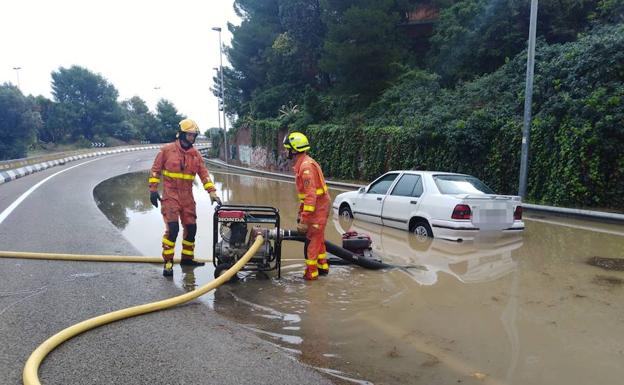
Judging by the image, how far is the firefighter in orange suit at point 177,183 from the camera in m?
6.04

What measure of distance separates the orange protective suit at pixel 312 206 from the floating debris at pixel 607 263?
13.1 feet

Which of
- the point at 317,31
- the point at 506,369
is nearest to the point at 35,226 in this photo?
the point at 506,369

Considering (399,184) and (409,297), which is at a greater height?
(399,184)

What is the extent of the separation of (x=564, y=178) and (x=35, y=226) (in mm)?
12651

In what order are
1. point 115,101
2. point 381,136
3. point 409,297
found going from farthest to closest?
point 115,101 < point 381,136 < point 409,297

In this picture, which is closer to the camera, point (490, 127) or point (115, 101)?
point (490, 127)

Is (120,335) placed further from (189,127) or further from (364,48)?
(364,48)

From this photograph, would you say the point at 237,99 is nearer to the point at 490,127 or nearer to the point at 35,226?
the point at 490,127

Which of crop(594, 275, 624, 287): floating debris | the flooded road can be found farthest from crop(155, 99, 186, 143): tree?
crop(594, 275, 624, 287): floating debris

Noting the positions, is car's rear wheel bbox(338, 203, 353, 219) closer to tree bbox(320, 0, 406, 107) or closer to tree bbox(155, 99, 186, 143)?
tree bbox(320, 0, 406, 107)

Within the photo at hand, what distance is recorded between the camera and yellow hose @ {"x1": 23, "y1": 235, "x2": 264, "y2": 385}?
3.23m

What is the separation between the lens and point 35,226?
9047mm

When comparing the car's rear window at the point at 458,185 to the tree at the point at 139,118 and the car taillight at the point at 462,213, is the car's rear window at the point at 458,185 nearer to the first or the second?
the car taillight at the point at 462,213

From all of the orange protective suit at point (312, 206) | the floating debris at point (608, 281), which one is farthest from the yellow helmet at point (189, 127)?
the floating debris at point (608, 281)
